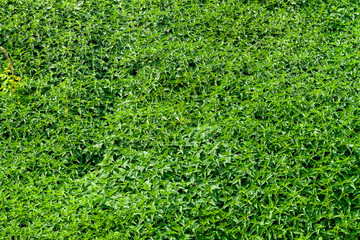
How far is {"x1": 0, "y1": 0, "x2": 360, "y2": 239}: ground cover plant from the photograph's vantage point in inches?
138

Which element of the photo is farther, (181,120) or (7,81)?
(7,81)

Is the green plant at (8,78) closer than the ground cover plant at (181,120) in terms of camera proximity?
No

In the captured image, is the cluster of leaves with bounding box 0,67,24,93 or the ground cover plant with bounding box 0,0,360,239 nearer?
the ground cover plant with bounding box 0,0,360,239

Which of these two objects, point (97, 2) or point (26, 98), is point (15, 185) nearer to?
point (26, 98)

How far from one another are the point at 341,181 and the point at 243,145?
33.8 inches

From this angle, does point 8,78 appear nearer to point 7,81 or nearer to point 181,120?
point 7,81

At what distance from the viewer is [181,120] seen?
4246 millimetres

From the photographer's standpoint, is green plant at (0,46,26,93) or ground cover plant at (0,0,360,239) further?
green plant at (0,46,26,93)

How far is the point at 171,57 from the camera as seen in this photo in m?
4.84

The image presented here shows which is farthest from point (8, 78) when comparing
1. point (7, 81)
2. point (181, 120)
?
point (181, 120)

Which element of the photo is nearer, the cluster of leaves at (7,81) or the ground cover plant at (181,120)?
the ground cover plant at (181,120)

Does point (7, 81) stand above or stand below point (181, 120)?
above

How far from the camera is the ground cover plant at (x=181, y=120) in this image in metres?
3.52

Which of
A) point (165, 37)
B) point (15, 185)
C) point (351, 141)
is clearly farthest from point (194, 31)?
point (15, 185)
